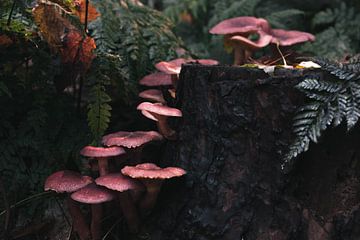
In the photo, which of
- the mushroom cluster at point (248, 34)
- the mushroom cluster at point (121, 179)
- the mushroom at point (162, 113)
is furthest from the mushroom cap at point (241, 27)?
the mushroom at point (162, 113)

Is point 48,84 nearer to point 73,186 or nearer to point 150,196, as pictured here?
point 73,186

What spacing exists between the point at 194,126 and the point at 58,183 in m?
0.85

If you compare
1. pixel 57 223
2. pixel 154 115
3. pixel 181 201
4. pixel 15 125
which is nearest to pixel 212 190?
pixel 181 201

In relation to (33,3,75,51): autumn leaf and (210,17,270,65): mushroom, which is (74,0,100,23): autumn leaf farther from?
(210,17,270,65): mushroom

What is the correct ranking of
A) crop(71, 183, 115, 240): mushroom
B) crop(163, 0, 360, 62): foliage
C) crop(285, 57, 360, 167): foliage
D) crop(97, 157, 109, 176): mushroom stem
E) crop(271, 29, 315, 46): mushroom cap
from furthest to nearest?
1. crop(163, 0, 360, 62): foliage
2. crop(271, 29, 315, 46): mushroom cap
3. crop(97, 157, 109, 176): mushroom stem
4. crop(71, 183, 115, 240): mushroom
5. crop(285, 57, 360, 167): foliage

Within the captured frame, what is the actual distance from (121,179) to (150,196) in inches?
10.2

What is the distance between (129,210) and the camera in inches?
97.3

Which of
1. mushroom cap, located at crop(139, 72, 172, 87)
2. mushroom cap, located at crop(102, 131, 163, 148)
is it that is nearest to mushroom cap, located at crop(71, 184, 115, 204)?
mushroom cap, located at crop(102, 131, 163, 148)

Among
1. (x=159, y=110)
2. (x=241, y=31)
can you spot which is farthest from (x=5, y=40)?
(x=241, y=31)

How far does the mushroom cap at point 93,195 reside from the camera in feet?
7.23

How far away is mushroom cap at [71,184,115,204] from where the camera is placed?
2.21 metres

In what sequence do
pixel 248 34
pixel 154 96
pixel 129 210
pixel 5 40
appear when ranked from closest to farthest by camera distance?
pixel 129 210 < pixel 5 40 < pixel 154 96 < pixel 248 34

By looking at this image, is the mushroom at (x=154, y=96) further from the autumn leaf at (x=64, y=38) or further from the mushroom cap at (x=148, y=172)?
the mushroom cap at (x=148, y=172)

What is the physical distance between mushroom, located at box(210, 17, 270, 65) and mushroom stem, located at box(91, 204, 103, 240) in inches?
61.7
